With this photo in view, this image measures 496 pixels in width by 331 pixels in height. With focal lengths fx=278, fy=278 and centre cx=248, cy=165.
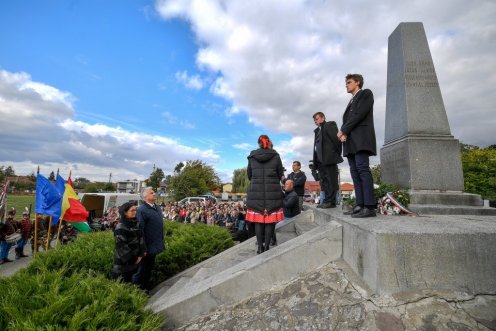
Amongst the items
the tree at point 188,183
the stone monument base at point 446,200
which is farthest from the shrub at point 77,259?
the tree at point 188,183

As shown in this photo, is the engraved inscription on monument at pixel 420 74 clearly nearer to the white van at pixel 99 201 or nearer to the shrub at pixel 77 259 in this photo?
the shrub at pixel 77 259

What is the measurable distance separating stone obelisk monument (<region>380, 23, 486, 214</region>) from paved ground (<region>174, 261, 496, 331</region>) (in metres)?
2.27

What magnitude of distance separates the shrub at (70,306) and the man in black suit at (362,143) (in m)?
2.83

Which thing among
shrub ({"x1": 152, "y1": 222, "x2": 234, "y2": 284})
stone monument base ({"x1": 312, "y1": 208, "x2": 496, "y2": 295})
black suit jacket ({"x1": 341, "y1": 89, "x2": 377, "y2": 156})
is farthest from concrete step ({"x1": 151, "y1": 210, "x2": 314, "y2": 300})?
stone monument base ({"x1": 312, "y1": 208, "x2": 496, "y2": 295})

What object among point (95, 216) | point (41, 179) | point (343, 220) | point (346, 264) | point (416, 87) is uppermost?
point (416, 87)

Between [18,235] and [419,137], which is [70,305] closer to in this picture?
[419,137]

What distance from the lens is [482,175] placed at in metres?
26.5

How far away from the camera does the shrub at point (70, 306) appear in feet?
7.63

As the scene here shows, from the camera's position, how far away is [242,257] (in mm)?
5363

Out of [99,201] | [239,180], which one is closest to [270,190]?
[99,201]

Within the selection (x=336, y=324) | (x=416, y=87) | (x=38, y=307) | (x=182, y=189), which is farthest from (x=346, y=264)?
(x=182, y=189)

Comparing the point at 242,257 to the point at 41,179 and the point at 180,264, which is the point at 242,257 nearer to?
the point at 180,264

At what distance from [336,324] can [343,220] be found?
1.26 meters

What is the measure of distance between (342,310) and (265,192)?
87.4 inches
